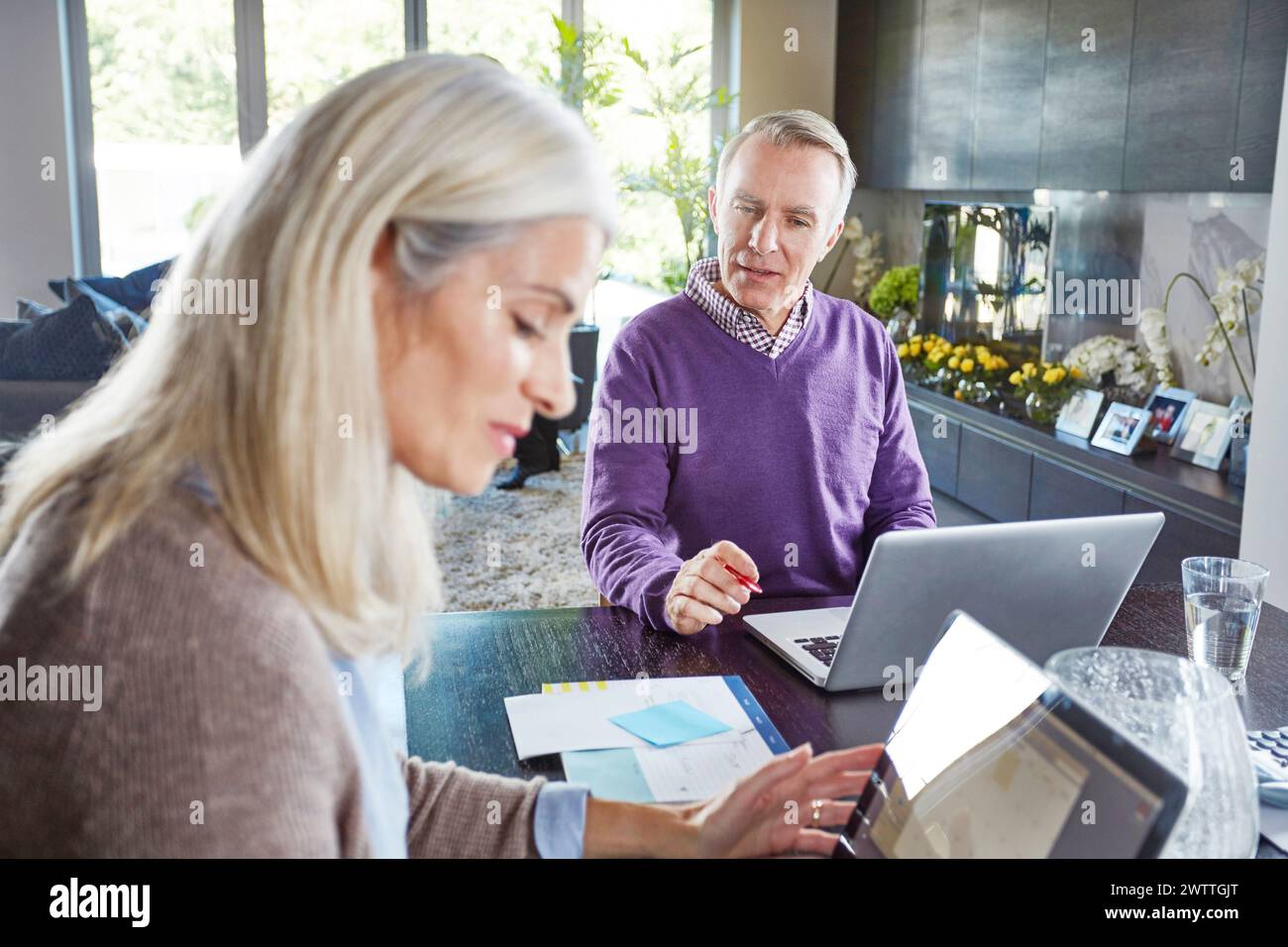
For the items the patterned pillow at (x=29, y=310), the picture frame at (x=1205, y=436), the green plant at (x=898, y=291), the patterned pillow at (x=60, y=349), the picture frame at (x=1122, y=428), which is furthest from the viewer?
the green plant at (x=898, y=291)

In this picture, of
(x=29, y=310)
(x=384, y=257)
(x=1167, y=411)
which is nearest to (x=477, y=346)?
(x=384, y=257)

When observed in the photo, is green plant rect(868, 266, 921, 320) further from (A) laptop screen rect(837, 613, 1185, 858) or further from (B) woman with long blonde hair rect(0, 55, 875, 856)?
(B) woman with long blonde hair rect(0, 55, 875, 856)

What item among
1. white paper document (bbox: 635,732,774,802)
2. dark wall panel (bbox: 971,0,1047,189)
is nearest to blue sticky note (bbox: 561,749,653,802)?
white paper document (bbox: 635,732,774,802)

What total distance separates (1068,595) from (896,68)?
14.7ft

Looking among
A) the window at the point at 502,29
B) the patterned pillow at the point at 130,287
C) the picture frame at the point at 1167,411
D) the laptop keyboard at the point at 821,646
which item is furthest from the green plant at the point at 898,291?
the laptop keyboard at the point at 821,646

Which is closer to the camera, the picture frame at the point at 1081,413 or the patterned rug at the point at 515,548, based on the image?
the picture frame at the point at 1081,413

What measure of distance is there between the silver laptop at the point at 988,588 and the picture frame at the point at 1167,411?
2287mm

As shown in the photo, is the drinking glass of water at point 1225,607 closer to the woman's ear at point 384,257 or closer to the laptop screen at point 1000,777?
the laptop screen at point 1000,777

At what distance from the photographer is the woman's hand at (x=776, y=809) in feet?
3.37

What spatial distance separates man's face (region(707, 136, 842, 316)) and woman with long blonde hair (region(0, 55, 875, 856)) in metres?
1.21

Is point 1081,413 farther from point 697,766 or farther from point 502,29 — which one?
point 502,29

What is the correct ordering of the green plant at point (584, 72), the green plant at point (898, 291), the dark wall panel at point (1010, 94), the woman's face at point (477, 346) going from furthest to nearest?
the green plant at point (584, 72)
the green plant at point (898, 291)
the dark wall panel at point (1010, 94)
the woman's face at point (477, 346)

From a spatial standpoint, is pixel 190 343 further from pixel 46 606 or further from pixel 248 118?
pixel 248 118
